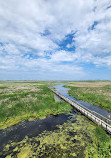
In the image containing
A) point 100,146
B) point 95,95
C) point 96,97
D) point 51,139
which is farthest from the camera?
point 95,95

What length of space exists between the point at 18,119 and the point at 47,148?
8.67 m

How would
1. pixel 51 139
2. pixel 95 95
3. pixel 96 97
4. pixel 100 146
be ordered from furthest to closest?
pixel 95 95
pixel 96 97
pixel 51 139
pixel 100 146

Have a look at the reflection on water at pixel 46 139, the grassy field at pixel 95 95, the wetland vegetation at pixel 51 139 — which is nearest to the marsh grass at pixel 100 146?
the wetland vegetation at pixel 51 139

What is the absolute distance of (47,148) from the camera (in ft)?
26.9

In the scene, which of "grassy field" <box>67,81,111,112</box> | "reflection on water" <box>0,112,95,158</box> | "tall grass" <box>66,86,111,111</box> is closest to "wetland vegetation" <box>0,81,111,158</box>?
"reflection on water" <box>0,112,95,158</box>

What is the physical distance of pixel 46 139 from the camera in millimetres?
9477

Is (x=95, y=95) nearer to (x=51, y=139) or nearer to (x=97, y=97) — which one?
(x=97, y=97)

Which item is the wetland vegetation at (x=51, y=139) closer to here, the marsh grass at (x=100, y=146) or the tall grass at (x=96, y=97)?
the marsh grass at (x=100, y=146)

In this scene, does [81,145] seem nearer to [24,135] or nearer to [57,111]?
[24,135]

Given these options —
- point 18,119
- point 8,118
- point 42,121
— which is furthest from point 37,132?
point 8,118

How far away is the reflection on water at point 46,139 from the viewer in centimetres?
768

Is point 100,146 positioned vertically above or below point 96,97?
below

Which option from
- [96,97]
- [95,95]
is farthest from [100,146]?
[95,95]

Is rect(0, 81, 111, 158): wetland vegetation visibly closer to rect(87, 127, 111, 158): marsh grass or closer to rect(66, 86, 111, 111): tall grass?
rect(87, 127, 111, 158): marsh grass
